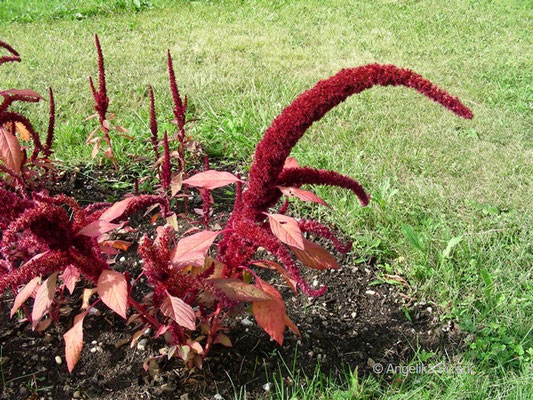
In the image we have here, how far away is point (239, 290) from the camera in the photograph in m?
1.42

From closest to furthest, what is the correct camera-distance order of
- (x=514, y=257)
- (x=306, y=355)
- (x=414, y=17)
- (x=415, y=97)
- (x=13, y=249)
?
(x=13, y=249)
(x=306, y=355)
(x=514, y=257)
(x=415, y=97)
(x=414, y=17)

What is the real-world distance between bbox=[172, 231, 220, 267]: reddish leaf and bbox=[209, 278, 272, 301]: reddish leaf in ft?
0.34

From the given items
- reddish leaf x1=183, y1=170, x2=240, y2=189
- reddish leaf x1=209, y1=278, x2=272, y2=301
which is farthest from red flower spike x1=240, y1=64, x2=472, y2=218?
reddish leaf x1=209, y1=278, x2=272, y2=301

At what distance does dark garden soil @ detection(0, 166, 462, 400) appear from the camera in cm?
181

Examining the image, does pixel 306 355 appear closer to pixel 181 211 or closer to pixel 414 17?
pixel 181 211

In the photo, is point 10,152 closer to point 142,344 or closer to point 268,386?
point 142,344

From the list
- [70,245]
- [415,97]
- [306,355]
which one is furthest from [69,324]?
[415,97]

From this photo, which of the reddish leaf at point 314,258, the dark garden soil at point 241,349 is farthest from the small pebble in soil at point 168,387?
the reddish leaf at point 314,258

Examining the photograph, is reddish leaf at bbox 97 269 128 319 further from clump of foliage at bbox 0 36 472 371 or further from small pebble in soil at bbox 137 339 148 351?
small pebble in soil at bbox 137 339 148 351

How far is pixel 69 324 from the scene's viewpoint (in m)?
2.04

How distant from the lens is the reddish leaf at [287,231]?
1347 mm

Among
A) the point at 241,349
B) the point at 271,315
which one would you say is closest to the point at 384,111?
the point at 241,349

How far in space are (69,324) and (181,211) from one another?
92cm

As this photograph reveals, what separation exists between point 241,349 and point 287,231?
2.63ft
